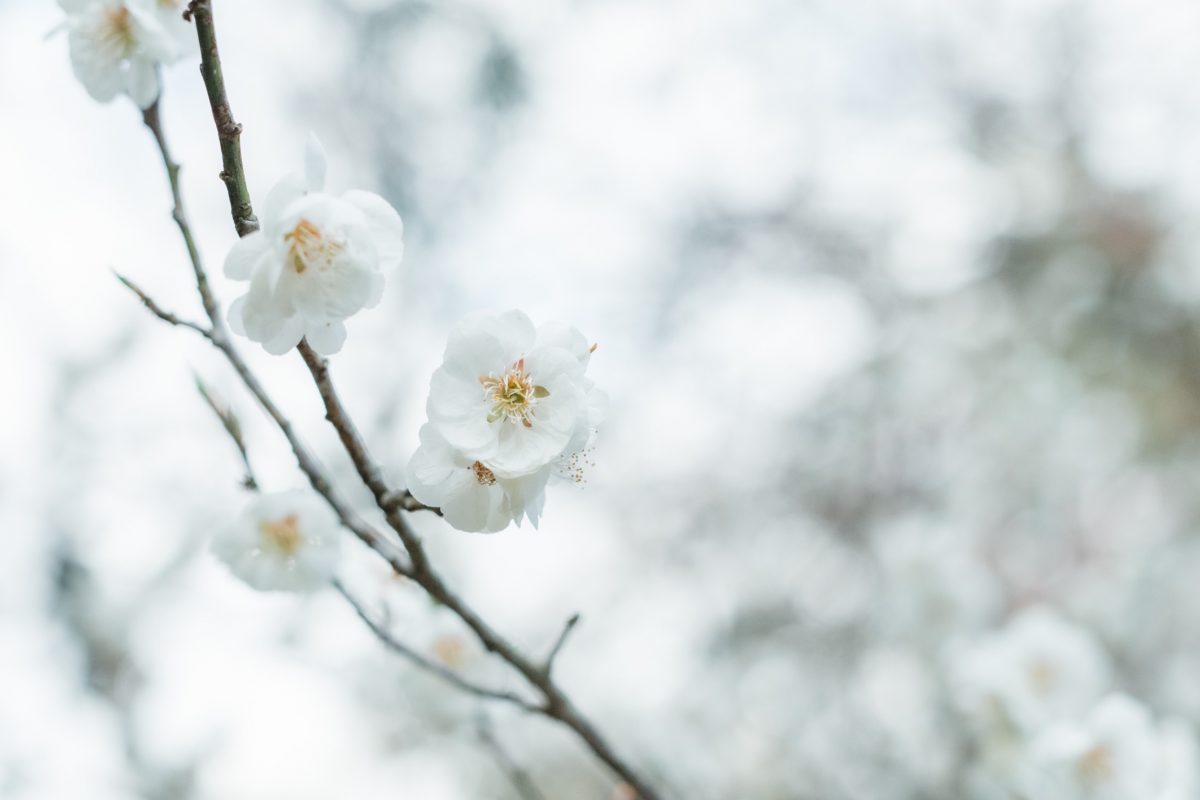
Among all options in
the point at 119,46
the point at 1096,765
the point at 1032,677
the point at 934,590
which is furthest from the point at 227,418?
the point at 934,590

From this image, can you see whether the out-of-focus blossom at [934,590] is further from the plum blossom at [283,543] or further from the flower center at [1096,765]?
the plum blossom at [283,543]

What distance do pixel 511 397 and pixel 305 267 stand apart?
0.54ft

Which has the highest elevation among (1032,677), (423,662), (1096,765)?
(1032,677)

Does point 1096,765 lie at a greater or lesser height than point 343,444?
greater

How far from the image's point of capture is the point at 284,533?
2.94 feet

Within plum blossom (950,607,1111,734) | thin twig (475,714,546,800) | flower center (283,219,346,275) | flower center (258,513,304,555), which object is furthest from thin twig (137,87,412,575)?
plum blossom (950,607,1111,734)

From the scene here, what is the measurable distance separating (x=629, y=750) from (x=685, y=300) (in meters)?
1.97

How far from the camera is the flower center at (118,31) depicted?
708mm

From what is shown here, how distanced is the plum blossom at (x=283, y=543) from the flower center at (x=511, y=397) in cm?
35

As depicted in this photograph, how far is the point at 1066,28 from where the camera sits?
3.65 metres

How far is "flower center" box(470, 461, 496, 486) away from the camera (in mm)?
613

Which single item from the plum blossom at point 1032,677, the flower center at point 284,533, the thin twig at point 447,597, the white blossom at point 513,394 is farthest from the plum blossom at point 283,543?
the plum blossom at point 1032,677

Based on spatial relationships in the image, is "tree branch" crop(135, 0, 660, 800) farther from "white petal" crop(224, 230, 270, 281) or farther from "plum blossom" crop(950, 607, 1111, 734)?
"plum blossom" crop(950, 607, 1111, 734)

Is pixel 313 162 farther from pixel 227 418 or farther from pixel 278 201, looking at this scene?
pixel 227 418
